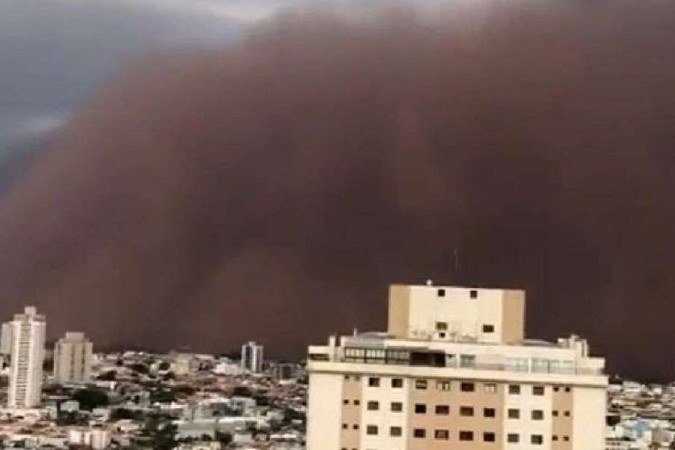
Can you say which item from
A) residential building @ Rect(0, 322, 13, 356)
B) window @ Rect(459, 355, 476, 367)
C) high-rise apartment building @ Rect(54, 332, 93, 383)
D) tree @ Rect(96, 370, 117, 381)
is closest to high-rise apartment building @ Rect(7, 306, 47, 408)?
residential building @ Rect(0, 322, 13, 356)

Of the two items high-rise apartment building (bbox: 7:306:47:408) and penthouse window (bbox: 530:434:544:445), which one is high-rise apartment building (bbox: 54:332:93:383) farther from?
penthouse window (bbox: 530:434:544:445)

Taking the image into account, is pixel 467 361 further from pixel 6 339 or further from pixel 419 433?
pixel 6 339

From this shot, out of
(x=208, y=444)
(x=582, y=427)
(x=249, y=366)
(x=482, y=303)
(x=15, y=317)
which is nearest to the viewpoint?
(x=582, y=427)

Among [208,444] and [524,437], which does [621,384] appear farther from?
[524,437]

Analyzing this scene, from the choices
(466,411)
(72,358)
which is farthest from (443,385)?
(72,358)

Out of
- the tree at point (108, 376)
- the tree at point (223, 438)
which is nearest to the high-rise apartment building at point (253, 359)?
the tree at point (108, 376)

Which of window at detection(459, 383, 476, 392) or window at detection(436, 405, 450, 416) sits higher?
window at detection(459, 383, 476, 392)

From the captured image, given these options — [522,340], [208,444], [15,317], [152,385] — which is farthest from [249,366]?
[522,340]
